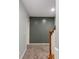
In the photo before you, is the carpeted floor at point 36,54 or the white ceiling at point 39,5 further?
the carpeted floor at point 36,54

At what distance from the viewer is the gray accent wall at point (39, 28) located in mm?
8953

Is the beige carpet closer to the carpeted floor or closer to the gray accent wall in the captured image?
the carpeted floor

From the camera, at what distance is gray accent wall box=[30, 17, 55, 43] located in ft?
29.4

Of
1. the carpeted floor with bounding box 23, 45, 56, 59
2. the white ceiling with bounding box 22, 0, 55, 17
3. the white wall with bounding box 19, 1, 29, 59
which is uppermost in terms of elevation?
the white ceiling with bounding box 22, 0, 55, 17

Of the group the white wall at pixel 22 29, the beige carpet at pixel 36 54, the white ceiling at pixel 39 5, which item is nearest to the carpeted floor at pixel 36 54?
the beige carpet at pixel 36 54

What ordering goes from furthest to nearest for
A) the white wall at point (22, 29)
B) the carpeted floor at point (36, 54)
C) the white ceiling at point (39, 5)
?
the carpeted floor at point (36, 54) < the white ceiling at point (39, 5) < the white wall at point (22, 29)

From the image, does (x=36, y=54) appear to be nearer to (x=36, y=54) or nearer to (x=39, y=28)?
(x=36, y=54)

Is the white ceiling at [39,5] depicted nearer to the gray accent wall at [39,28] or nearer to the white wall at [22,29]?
the white wall at [22,29]

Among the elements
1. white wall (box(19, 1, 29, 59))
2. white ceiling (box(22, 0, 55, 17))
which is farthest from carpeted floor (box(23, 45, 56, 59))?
white ceiling (box(22, 0, 55, 17))
